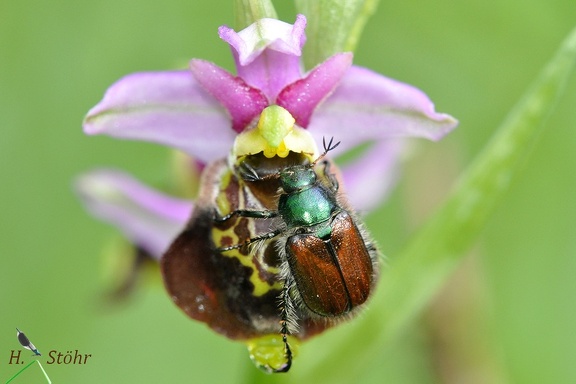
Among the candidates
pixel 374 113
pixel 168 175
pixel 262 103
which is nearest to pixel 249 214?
pixel 262 103

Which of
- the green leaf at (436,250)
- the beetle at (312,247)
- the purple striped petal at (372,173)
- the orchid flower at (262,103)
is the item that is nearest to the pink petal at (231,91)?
the orchid flower at (262,103)

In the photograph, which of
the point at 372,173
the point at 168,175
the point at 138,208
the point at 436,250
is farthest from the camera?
the point at 168,175

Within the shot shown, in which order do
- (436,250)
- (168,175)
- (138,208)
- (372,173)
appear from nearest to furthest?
(436,250) < (138,208) < (372,173) < (168,175)

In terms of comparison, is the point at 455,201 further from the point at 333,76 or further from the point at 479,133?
the point at 479,133

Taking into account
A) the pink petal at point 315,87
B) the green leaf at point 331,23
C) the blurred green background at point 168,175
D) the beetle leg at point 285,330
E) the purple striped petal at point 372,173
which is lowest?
the blurred green background at point 168,175

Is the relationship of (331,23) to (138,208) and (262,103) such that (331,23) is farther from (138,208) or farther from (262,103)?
(138,208)

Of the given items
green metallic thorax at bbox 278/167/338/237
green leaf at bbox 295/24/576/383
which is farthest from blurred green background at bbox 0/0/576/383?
green metallic thorax at bbox 278/167/338/237

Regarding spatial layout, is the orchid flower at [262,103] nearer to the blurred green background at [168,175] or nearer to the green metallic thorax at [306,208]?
the green metallic thorax at [306,208]
